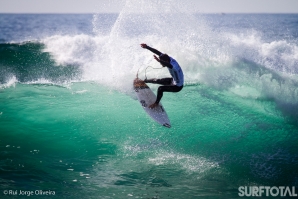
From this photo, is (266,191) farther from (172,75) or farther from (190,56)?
(190,56)

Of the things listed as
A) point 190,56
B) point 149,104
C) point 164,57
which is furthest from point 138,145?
point 190,56

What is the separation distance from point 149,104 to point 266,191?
4106 millimetres

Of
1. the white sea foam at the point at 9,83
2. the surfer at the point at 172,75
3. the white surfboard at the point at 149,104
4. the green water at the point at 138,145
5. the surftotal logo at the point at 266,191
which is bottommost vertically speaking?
the surftotal logo at the point at 266,191

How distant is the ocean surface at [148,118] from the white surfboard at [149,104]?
0.53 m

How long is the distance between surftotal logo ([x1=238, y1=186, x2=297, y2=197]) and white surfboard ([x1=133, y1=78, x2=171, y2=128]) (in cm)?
264

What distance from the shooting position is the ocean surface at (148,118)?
5.69m

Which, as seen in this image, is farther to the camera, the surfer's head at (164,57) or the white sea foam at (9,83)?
the white sea foam at (9,83)

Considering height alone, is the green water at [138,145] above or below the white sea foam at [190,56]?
below

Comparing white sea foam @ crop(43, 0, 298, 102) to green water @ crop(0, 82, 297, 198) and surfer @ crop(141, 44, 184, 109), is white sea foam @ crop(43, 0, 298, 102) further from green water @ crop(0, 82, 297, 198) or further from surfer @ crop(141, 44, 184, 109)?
surfer @ crop(141, 44, 184, 109)

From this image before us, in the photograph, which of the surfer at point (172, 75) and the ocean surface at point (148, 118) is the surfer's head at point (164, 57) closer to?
the surfer at point (172, 75)

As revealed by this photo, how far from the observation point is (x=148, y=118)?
8883 millimetres

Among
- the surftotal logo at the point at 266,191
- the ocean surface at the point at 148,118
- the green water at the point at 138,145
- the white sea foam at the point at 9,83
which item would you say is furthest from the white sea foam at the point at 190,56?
the surftotal logo at the point at 266,191

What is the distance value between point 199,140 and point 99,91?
5245 mm

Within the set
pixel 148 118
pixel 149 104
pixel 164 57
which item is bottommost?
pixel 148 118
